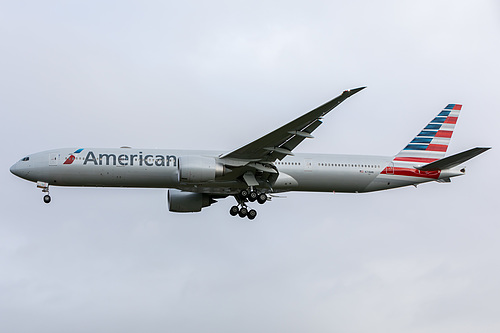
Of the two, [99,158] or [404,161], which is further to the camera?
[404,161]

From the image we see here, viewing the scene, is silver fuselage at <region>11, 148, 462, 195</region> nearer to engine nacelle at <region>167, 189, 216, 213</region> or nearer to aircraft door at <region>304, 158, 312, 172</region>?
aircraft door at <region>304, 158, 312, 172</region>

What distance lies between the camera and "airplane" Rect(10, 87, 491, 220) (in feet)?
124

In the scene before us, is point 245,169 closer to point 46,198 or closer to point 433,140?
point 46,198

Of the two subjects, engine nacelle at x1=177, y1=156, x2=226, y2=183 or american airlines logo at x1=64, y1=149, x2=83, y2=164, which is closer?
engine nacelle at x1=177, y1=156, x2=226, y2=183

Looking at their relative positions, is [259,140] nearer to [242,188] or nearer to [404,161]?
[242,188]

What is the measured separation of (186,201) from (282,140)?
8689 mm

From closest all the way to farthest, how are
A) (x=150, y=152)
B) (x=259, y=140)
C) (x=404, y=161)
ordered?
(x=259, y=140) → (x=150, y=152) → (x=404, y=161)

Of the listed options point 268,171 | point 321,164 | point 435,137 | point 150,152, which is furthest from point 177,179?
point 435,137

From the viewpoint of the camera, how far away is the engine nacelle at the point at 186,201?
43.3 meters

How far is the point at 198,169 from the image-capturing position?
37.5 meters

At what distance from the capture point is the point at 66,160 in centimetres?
3906

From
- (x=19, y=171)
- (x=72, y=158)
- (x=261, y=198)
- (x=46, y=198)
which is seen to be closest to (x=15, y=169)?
(x=19, y=171)

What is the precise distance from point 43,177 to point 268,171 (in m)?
11.6

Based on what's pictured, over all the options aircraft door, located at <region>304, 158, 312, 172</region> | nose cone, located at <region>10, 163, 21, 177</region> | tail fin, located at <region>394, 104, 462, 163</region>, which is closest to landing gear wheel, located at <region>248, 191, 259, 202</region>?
aircraft door, located at <region>304, 158, 312, 172</region>
